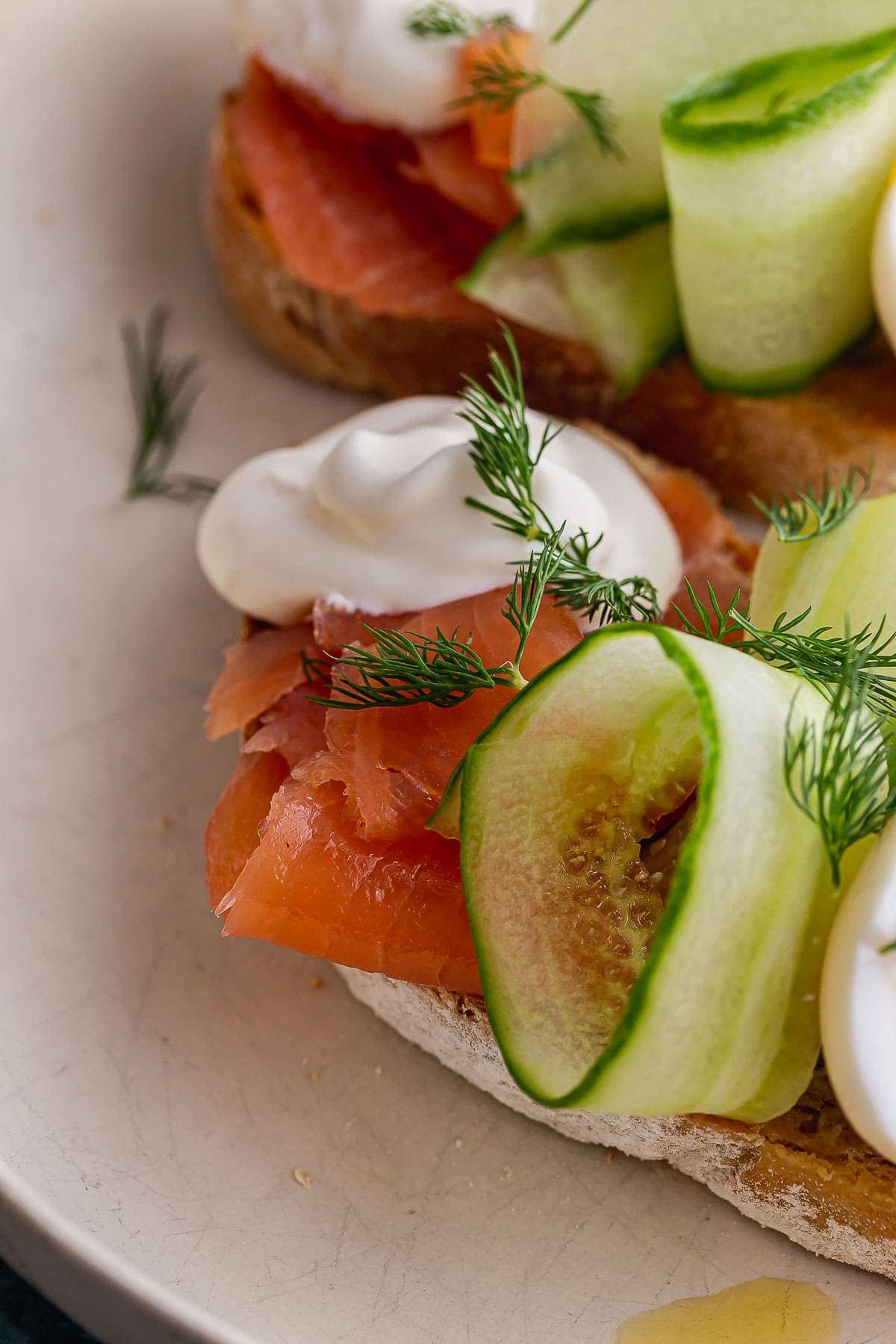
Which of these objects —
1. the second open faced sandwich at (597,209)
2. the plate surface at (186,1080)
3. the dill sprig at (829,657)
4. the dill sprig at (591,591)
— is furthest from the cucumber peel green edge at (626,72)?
the dill sprig at (829,657)

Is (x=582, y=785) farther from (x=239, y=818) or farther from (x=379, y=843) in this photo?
(x=239, y=818)

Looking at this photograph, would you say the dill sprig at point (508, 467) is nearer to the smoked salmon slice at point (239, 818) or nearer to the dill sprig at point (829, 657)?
the dill sprig at point (829, 657)

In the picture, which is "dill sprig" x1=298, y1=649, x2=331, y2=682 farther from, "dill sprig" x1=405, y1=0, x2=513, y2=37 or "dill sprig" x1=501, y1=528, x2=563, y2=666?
"dill sprig" x1=405, y1=0, x2=513, y2=37

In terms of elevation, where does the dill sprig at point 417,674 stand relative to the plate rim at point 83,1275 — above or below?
above

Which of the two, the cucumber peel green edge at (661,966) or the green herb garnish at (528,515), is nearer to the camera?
the cucumber peel green edge at (661,966)

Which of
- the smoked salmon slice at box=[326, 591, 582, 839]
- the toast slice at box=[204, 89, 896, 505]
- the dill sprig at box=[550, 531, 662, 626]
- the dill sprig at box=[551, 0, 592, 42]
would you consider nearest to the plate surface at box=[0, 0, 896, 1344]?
the toast slice at box=[204, 89, 896, 505]

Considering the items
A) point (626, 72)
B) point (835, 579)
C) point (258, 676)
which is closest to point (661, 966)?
point (835, 579)
